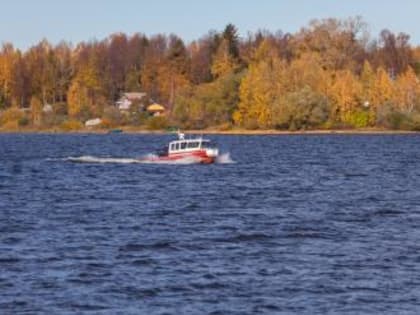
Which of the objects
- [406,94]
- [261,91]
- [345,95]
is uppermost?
[261,91]

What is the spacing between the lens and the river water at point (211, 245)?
1205 inches

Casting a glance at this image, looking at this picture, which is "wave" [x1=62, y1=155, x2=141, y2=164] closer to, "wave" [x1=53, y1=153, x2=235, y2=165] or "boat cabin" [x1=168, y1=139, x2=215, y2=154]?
"wave" [x1=53, y1=153, x2=235, y2=165]

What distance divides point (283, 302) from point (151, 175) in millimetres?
56486

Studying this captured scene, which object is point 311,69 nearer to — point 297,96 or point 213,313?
point 297,96

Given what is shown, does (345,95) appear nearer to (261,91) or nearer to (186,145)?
(261,91)

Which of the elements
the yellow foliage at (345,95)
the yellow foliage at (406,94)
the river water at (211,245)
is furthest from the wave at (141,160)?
the yellow foliage at (406,94)

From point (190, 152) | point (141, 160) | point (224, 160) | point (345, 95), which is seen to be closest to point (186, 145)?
point (190, 152)

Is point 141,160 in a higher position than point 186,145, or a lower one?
lower

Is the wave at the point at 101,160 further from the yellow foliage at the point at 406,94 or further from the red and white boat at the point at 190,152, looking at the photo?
the yellow foliage at the point at 406,94

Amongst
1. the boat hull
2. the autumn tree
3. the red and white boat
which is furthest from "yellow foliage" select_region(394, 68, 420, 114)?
the boat hull

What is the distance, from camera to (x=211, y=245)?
40875mm

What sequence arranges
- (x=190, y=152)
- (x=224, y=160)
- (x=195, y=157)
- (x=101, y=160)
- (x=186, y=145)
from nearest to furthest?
(x=195, y=157) < (x=190, y=152) < (x=186, y=145) < (x=224, y=160) < (x=101, y=160)

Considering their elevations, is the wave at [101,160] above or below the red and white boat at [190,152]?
below

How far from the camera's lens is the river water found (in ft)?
100
